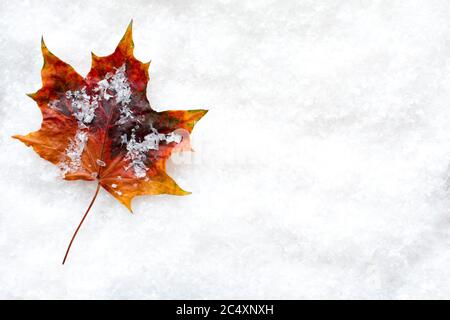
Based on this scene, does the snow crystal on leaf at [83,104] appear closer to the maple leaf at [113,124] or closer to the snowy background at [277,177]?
the maple leaf at [113,124]

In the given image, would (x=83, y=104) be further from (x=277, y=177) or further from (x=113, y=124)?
(x=277, y=177)

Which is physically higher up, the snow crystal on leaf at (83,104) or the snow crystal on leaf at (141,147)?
the snow crystal on leaf at (83,104)

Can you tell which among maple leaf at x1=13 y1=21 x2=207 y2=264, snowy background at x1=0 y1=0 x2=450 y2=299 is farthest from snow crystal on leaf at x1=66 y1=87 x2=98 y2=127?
snowy background at x1=0 y1=0 x2=450 y2=299

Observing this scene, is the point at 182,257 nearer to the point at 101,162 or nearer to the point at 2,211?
the point at 101,162

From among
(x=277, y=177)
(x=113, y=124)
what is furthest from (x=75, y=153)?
(x=277, y=177)

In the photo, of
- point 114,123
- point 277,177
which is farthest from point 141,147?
point 277,177

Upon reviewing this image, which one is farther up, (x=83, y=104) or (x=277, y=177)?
(x=83, y=104)

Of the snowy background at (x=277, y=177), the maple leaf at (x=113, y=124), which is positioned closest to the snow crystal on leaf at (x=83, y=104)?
the maple leaf at (x=113, y=124)
